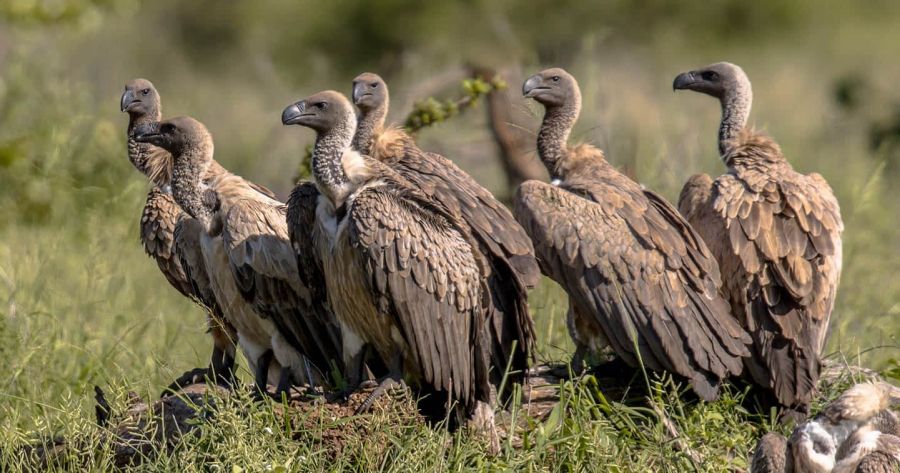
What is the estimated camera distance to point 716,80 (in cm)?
716

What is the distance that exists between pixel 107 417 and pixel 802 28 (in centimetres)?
1313

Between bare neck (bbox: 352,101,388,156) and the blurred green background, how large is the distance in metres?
0.66

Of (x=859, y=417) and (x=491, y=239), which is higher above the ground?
(x=491, y=239)

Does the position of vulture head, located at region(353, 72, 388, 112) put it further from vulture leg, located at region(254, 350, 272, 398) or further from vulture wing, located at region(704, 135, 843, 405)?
vulture wing, located at region(704, 135, 843, 405)

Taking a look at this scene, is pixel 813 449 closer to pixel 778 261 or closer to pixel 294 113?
pixel 778 261

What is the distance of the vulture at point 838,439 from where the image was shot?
4.71 meters

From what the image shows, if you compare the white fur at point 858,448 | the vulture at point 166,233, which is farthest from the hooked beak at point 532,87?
the white fur at point 858,448

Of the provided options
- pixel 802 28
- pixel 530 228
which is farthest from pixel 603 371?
pixel 802 28

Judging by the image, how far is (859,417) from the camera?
476 cm

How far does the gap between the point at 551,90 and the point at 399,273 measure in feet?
5.89

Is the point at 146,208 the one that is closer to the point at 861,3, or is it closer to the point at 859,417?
the point at 859,417

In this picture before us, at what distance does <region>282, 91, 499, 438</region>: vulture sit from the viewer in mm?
5512

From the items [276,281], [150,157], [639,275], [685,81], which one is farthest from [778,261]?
[150,157]

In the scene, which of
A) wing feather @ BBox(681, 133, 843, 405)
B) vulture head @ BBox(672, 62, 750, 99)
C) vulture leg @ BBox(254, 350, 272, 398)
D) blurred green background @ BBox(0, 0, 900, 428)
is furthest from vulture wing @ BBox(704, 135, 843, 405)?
vulture leg @ BBox(254, 350, 272, 398)
